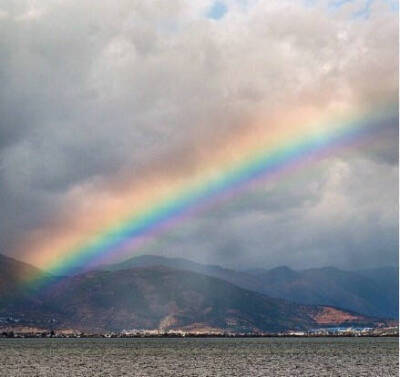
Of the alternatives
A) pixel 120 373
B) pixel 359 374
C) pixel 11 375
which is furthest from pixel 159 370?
pixel 359 374

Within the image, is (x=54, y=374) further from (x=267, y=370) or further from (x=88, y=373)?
(x=267, y=370)

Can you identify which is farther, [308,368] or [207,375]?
[308,368]

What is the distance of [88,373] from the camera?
154 meters

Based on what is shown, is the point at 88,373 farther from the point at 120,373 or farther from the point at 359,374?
the point at 359,374

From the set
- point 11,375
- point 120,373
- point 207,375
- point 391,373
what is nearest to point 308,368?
point 391,373

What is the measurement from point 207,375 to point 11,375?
49981 mm

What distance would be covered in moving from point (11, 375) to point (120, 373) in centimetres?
2740

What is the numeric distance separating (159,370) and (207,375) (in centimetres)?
2403

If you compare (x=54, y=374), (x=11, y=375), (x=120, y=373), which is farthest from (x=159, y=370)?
(x=11, y=375)

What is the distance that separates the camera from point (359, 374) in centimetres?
14650

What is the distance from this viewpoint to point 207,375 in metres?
145

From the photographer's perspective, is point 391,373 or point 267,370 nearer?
point 391,373

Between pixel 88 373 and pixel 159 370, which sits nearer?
pixel 88 373

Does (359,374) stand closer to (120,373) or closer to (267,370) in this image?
(267,370)
